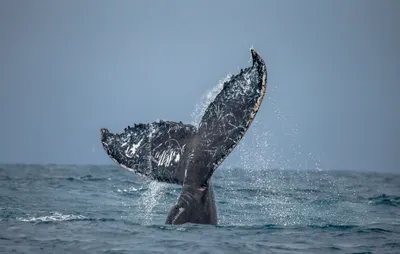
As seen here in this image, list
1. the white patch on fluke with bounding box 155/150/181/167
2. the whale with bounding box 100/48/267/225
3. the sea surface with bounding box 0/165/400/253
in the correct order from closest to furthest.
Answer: the whale with bounding box 100/48/267/225 → the white patch on fluke with bounding box 155/150/181/167 → the sea surface with bounding box 0/165/400/253

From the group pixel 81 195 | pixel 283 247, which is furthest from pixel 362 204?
pixel 283 247

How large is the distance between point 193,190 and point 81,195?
10822 mm

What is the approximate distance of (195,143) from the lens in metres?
8.79

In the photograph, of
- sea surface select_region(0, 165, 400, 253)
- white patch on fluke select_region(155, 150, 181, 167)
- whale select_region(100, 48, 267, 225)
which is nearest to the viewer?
whale select_region(100, 48, 267, 225)

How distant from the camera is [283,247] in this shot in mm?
9359

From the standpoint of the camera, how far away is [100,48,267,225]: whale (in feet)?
27.6

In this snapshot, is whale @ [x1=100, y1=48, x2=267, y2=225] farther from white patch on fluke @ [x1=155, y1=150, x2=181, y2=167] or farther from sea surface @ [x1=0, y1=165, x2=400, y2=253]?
sea surface @ [x1=0, y1=165, x2=400, y2=253]


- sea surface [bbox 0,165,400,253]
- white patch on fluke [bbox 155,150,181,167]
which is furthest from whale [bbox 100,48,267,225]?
sea surface [bbox 0,165,400,253]

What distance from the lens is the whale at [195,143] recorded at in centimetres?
840

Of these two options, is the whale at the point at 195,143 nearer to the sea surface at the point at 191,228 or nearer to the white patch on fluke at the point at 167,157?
the white patch on fluke at the point at 167,157

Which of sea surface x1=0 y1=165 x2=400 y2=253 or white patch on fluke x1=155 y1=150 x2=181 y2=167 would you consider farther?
sea surface x1=0 y1=165 x2=400 y2=253

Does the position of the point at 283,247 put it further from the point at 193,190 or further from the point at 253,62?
the point at 253,62

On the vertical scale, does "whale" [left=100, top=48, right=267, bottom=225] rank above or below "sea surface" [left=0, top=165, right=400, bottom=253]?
above

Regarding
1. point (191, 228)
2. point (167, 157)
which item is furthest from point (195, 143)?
point (191, 228)
